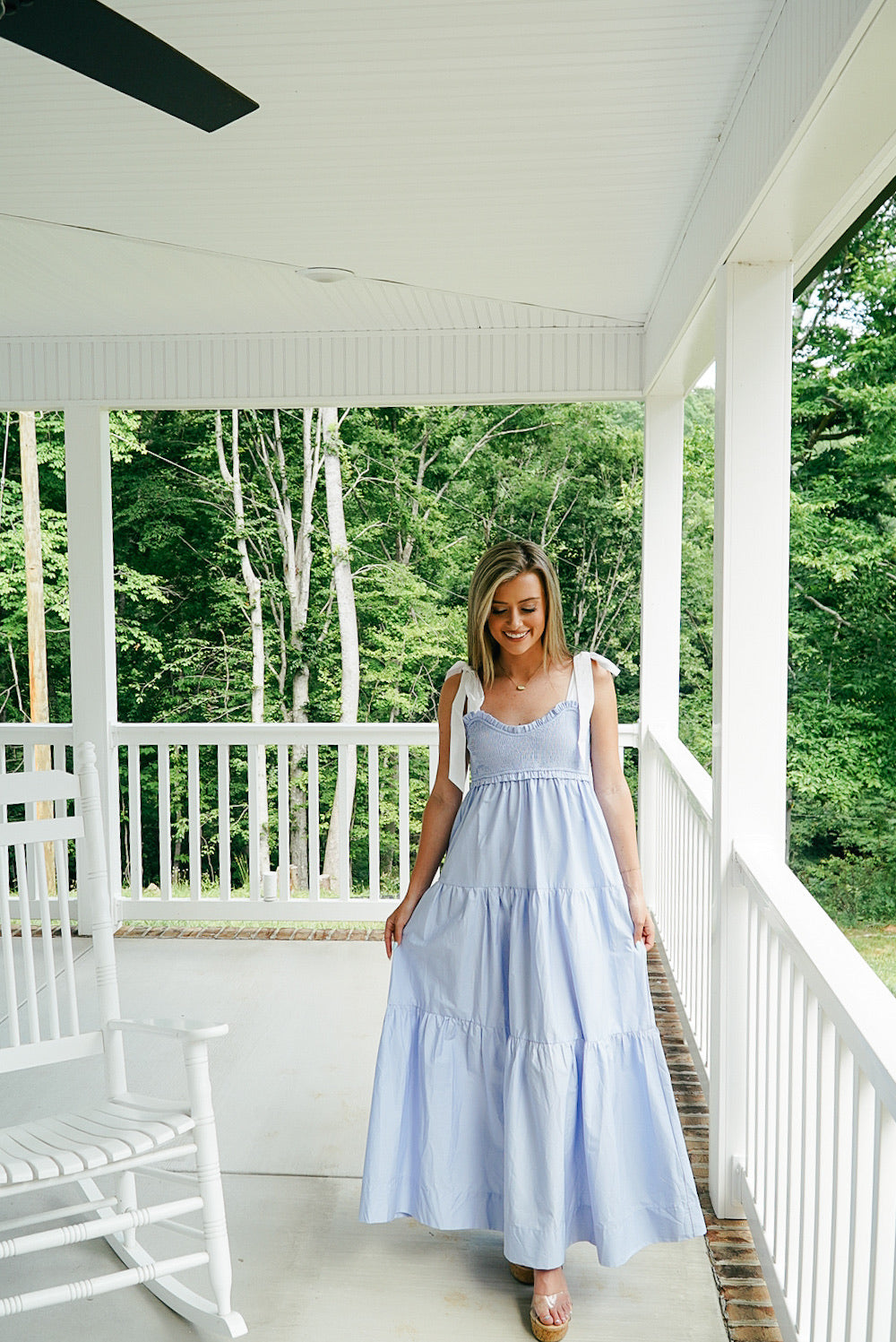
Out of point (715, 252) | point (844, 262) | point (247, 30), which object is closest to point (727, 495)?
point (715, 252)

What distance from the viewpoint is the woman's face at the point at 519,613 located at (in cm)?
247

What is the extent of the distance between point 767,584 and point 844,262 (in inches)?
312

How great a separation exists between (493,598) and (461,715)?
29cm

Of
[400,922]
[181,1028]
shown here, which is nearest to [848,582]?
[400,922]

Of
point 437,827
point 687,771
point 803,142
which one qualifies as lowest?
point 687,771

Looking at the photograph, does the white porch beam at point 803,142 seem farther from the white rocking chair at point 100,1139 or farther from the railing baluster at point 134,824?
the railing baluster at point 134,824

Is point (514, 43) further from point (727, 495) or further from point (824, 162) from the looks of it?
point (727, 495)

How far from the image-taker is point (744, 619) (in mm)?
2693

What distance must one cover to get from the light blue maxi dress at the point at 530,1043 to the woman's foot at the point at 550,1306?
0.23ft

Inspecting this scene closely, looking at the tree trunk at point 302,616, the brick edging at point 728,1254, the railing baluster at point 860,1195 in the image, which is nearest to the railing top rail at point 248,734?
the brick edging at point 728,1254

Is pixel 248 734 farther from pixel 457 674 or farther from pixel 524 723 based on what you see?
pixel 524 723

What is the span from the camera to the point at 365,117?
2512mm

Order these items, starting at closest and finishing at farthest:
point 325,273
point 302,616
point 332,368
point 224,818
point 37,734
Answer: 1. point 325,273
2. point 332,368
3. point 37,734
4. point 224,818
5. point 302,616

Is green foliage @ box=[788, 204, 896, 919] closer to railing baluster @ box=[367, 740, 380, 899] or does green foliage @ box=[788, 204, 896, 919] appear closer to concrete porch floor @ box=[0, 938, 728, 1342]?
railing baluster @ box=[367, 740, 380, 899]
